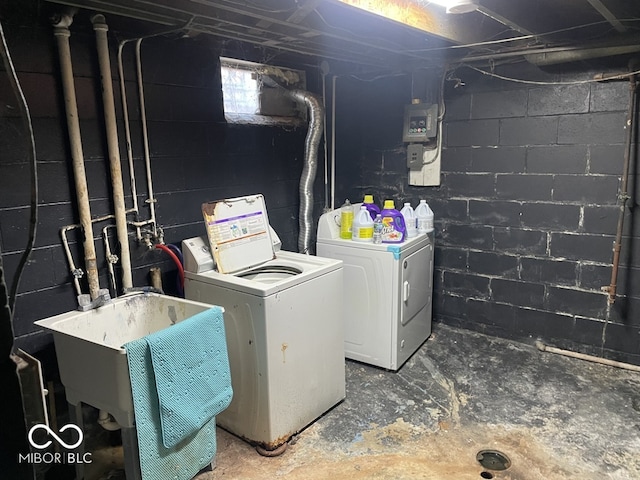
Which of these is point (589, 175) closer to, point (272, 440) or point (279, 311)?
point (279, 311)

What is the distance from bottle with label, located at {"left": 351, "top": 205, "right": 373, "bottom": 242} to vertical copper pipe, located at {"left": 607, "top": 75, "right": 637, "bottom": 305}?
1.44 meters

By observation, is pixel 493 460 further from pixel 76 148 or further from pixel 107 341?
pixel 76 148

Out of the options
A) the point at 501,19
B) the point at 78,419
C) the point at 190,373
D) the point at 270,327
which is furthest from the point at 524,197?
the point at 78,419

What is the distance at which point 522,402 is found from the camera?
2551 millimetres

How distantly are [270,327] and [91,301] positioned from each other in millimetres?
776

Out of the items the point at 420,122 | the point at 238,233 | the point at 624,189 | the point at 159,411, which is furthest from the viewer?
the point at 420,122

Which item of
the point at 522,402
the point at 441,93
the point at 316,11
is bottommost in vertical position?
the point at 522,402

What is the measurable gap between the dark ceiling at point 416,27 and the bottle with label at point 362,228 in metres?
1.00

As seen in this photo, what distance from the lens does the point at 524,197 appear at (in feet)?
10.1

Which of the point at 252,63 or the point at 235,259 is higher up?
the point at 252,63

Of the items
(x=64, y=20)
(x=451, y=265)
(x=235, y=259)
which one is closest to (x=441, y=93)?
(x=451, y=265)

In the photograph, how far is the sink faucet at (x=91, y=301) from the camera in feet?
6.50

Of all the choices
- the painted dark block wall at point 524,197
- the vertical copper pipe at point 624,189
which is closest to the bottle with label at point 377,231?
the painted dark block wall at point 524,197

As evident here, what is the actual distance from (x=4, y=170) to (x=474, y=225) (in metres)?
2.75
